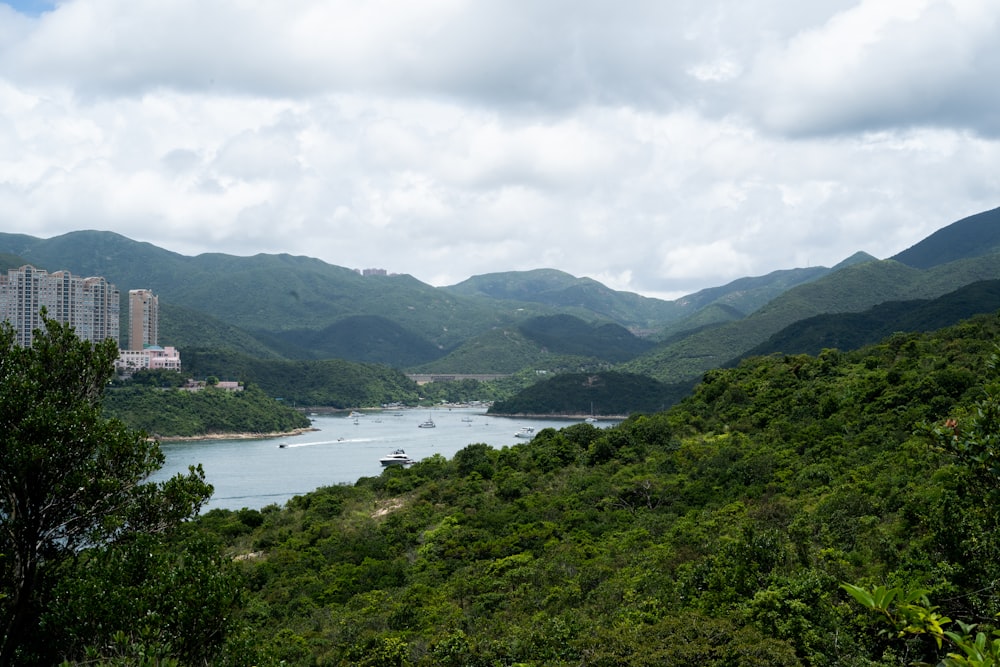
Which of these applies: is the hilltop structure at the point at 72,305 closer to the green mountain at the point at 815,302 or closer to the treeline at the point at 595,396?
the treeline at the point at 595,396

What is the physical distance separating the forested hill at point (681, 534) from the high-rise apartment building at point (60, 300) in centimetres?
7916

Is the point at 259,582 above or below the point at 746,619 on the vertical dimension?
below

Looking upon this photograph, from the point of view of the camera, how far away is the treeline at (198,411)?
73.9m

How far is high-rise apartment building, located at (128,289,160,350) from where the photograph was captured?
108688 mm

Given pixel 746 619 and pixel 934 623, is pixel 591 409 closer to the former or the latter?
pixel 746 619

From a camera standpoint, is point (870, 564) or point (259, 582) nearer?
point (870, 564)

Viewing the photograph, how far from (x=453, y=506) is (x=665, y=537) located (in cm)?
942

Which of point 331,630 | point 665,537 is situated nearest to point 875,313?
point 665,537

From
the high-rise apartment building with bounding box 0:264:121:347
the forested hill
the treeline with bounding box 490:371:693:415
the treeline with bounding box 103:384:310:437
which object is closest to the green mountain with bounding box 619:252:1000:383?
the treeline with bounding box 490:371:693:415

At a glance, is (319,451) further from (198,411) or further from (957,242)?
(957,242)

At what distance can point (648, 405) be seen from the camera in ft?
315

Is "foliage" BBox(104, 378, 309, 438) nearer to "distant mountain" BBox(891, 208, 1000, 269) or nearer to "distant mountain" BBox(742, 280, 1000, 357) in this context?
"distant mountain" BBox(742, 280, 1000, 357)

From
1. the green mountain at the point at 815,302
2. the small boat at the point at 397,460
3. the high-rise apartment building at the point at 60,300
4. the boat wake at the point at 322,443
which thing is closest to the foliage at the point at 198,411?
the boat wake at the point at 322,443

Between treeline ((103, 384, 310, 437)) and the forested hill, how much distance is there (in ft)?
164
